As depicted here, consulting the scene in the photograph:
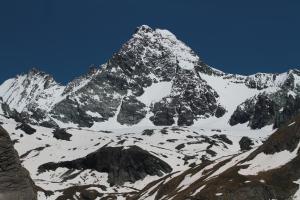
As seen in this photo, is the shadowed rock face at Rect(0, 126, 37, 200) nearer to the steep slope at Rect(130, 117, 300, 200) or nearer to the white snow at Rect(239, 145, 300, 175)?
the steep slope at Rect(130, 117, 300, 200)

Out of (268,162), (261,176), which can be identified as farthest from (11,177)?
(268,162)

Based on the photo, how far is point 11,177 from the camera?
2369 centimetres

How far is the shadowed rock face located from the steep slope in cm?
5815

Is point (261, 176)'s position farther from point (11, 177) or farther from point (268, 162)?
point (11, 177)

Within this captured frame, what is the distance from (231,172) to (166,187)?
81.9ft

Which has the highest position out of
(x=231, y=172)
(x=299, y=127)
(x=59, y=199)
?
(x=299, y=127)

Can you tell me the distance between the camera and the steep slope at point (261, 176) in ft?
262

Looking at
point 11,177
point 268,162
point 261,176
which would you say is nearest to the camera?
point 11,177

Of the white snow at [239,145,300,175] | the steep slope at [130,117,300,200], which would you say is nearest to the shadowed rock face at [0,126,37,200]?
the steep slope at [130,117,300,200]

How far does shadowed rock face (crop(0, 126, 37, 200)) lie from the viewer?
23375 mm

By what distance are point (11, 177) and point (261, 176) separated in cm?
6571

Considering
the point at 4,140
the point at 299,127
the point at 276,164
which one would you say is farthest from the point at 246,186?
the point at 4,140

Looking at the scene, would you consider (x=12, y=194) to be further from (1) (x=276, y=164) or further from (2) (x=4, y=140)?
(1) (x=276, y=164)

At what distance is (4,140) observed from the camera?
24.1m
